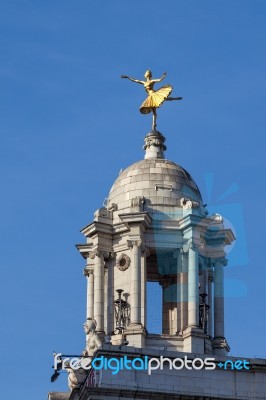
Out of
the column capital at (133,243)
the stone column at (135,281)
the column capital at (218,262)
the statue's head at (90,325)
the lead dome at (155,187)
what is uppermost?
→ the lead dome at (155,187)

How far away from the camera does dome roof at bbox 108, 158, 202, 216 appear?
259 ft

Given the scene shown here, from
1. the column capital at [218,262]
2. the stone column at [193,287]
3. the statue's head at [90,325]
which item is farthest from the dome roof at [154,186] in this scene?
the statue's head at [90,325]

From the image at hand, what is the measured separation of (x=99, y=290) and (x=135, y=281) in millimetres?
2412

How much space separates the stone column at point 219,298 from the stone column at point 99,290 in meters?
5.89

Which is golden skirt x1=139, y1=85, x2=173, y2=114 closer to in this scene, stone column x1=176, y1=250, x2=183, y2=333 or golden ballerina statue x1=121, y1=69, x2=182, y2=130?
golden ballerina statue x1=121, y1=69, x2=182, y2=130

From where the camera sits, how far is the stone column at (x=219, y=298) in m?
77.9

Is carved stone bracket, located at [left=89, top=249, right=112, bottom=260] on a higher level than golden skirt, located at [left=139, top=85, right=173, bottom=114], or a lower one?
lower

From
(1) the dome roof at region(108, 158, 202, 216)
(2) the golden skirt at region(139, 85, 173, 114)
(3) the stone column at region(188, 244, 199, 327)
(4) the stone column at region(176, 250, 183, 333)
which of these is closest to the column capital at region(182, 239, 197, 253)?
(3) the stone column at region(188, 244, 199, 327)

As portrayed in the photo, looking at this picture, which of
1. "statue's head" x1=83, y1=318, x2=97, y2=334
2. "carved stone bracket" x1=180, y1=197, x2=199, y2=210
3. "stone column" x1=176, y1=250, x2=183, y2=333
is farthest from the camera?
"carved stone bracket" x1=180, y1=197, x2=199, y2=210

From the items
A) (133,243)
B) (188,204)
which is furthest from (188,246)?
(133,243)

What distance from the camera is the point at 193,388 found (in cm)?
6719

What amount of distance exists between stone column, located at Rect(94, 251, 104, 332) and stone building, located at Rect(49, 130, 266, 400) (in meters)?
0.05

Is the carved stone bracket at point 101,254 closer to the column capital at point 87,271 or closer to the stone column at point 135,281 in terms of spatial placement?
the column capital at point 87,271

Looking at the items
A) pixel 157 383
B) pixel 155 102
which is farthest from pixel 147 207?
pixel 157 383
